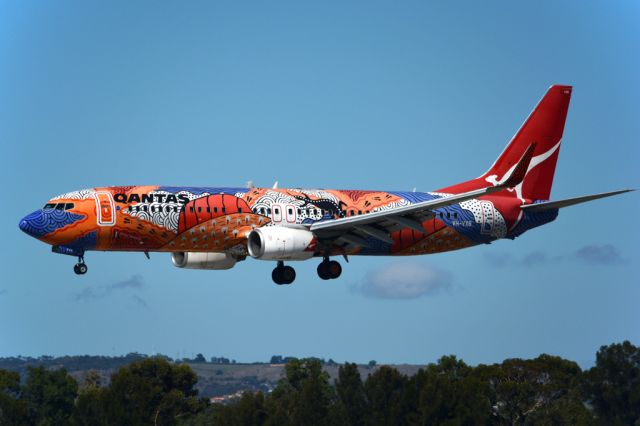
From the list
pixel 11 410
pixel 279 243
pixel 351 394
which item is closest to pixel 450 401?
pixel 351 394

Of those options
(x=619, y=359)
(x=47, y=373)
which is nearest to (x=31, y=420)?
(x=47, y=373)

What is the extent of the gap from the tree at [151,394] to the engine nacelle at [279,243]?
40538mm

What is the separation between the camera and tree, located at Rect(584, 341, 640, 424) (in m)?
119

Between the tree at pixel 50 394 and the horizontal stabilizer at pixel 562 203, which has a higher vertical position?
the horizontal stabilizer at pixel 562 203

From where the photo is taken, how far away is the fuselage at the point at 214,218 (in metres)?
72.5

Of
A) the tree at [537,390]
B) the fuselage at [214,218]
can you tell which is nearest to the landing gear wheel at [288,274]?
the fuselage at [214,218]

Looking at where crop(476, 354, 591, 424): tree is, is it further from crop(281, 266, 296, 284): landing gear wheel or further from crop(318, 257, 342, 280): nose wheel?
crop(281, 266, 296, 284): landing gear wheel

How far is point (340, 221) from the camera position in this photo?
75250 millimetres

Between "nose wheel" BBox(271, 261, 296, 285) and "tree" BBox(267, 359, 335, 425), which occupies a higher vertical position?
"nose wheel" BBox(271, 261, 296, 285)

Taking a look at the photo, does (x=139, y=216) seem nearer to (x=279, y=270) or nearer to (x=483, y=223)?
(x=279, y=270)

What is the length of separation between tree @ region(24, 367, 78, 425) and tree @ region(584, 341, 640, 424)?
49.1m

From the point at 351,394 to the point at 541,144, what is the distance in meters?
33.1

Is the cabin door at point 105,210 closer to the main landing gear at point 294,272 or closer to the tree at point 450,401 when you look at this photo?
the main landing gear at point 294,272

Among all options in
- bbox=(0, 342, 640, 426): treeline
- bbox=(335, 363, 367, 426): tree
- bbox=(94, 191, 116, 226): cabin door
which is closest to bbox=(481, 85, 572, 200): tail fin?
bbox=(0, 342, 640, 426): treeline
